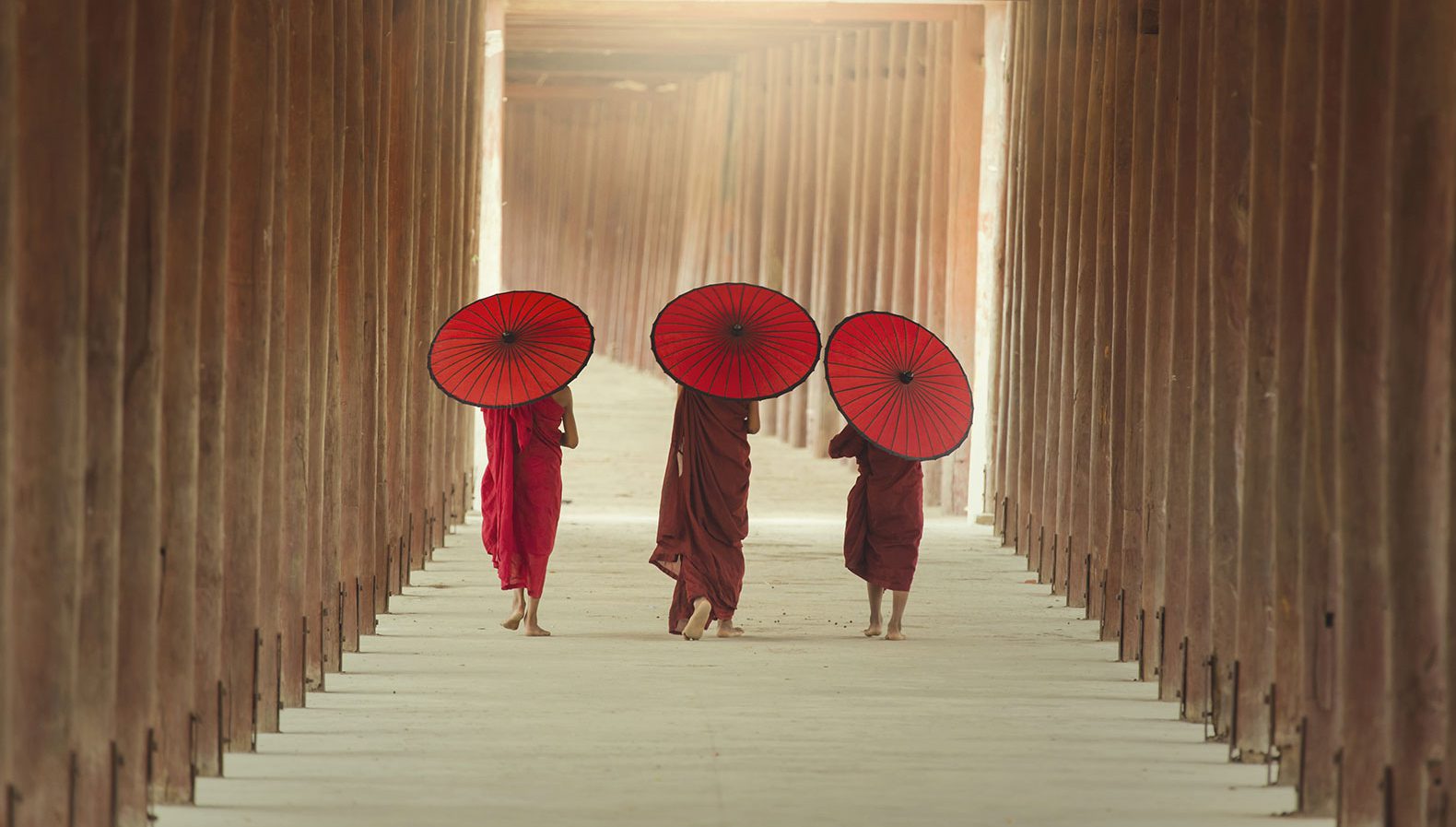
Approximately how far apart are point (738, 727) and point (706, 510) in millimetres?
2424

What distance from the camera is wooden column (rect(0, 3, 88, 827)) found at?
4.34m

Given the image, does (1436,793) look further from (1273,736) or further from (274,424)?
(274,424)

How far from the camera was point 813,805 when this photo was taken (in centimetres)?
552

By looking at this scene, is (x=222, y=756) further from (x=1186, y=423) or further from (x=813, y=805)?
(x=1186, y=423)

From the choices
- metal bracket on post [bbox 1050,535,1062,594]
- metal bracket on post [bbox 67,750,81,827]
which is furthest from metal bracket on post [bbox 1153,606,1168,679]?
metal bracket on post [bbox 67,750,81,827]

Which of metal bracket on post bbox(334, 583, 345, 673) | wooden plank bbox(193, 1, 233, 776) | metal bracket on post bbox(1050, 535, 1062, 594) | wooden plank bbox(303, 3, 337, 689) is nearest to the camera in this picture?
wooden plank bbox(193, 1, 233, 776)

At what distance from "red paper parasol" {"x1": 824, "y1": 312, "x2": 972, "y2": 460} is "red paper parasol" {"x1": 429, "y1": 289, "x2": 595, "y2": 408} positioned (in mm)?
1228

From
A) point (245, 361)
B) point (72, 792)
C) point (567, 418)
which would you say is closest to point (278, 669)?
point (245, 361)

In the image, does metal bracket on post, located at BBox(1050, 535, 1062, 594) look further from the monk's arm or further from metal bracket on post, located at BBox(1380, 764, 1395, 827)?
metal bracket on post, located at BBox(1380, 764, 1395, 827)

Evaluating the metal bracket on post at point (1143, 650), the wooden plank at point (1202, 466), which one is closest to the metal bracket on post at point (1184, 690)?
the wooden plank at point (1202, 466)

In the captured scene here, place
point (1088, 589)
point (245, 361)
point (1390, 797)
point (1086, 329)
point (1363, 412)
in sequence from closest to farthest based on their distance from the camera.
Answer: point (1390, 797) → point (1363, 412) → point (245, 361) → point (1088, 589) → point (1086, 329)

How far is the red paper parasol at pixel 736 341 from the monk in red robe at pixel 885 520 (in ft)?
1.54

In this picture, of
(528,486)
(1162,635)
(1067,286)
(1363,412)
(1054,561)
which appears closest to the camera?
(1363,412)

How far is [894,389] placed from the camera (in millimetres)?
8773
